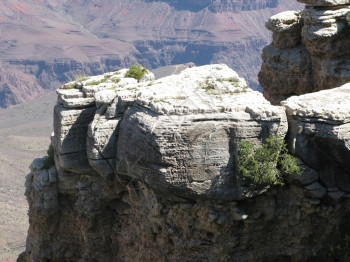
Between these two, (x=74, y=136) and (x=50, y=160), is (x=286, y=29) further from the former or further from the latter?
(x=50, y=160)

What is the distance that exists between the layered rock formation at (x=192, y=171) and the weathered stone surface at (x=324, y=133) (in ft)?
0.14

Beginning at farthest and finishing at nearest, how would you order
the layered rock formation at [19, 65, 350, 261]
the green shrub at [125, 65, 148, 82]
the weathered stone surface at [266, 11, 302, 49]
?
the weathered stone surface at [266, 11, 302, 49], the green shrub at [125, 65, 148, 82], the layered rock formation at [19, 65, 350, 261]

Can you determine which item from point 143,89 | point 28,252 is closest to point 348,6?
point 143,89

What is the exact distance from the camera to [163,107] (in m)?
25.1

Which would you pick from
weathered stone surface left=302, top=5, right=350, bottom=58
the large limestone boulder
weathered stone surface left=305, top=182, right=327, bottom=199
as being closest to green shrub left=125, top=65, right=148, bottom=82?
the large limestone boulder

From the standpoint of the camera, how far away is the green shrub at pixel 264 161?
25.0 meters

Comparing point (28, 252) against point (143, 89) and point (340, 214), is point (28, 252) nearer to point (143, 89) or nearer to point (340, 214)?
point (143, 89)

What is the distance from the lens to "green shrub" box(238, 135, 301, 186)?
986 inches

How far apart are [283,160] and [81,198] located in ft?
36.5

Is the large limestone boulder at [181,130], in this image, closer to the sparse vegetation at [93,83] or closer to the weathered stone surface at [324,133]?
the weathered stone surface at [324,133]

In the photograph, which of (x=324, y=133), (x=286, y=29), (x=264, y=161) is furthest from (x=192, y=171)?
(x=286, y=29)

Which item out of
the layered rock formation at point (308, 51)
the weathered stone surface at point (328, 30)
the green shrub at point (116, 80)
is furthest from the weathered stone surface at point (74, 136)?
the layered rock formation at point (308, 51)

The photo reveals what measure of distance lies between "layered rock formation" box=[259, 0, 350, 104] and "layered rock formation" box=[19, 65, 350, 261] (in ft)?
30.2

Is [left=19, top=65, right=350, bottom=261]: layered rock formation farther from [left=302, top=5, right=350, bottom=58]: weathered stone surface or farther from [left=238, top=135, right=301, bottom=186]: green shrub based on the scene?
[left=302, top=5, right=350, bottom=58]: weathered stone surface
